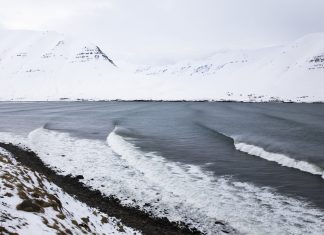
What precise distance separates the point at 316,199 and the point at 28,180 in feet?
51.0

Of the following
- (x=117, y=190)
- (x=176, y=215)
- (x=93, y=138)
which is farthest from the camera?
(x=93, y=138)

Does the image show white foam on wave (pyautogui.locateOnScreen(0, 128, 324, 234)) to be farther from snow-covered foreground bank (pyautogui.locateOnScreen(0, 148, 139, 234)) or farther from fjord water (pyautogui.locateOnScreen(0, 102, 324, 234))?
snow-covered foreground bank (pyautogui.locateOnScreen(0, 148, 139, 234))

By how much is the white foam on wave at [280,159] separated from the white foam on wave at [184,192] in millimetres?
6910

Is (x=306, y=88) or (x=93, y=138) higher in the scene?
(x=306, y=88)

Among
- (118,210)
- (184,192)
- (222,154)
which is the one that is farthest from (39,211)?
(222,154)

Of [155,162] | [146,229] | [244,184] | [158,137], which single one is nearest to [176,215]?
[146,229]

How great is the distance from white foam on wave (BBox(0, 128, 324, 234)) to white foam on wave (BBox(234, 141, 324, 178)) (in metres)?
6.91

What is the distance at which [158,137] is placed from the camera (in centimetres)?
4450

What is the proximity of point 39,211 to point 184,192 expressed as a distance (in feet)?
38.2

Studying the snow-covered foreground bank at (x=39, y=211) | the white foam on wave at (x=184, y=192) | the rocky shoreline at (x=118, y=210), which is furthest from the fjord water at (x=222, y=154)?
the snow-covered foreground bank at (x=39, y=211)

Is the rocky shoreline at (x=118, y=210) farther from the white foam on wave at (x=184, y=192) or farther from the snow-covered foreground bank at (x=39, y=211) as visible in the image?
the snow-covered foreground bank at (x=39, y=211)

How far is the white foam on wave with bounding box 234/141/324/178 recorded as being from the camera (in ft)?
91.7

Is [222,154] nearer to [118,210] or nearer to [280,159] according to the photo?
[280,159]

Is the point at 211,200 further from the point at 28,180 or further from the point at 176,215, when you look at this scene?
the point at 28,180
